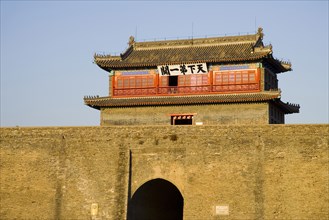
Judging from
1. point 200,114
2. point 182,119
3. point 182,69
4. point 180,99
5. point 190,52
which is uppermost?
point 190,52

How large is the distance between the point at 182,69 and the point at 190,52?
1539 mm

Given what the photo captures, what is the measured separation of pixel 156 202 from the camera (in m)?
34.2

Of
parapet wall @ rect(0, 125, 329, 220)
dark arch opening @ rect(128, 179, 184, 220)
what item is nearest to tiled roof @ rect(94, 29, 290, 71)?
parapet wall @ rect(0, 125, 329, 220)

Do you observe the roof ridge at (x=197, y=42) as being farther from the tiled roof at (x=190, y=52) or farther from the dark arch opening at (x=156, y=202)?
the dark arch opening at (x=156, y=202)

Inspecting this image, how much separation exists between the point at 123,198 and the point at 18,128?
6576 mm

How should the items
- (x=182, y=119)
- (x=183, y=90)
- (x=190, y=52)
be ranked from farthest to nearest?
(x=190, y=52)
(x=183, y=90)
(x=182, y=119)

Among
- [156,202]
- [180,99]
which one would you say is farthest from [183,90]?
[156,202]

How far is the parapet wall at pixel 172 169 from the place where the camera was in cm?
2938

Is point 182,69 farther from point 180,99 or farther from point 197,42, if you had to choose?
point 197,42

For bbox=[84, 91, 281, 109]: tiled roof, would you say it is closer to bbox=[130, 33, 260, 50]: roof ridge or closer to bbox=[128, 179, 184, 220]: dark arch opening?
bbox=[130, 33, 260, 50]: roof ridge

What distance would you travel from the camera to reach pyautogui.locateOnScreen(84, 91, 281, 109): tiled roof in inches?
1435

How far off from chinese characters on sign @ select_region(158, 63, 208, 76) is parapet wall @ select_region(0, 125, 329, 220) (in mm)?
7444

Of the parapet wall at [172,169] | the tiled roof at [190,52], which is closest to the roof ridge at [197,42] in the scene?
the tiled roof at [190,52]

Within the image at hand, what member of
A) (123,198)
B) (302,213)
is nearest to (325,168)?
(302,213)
